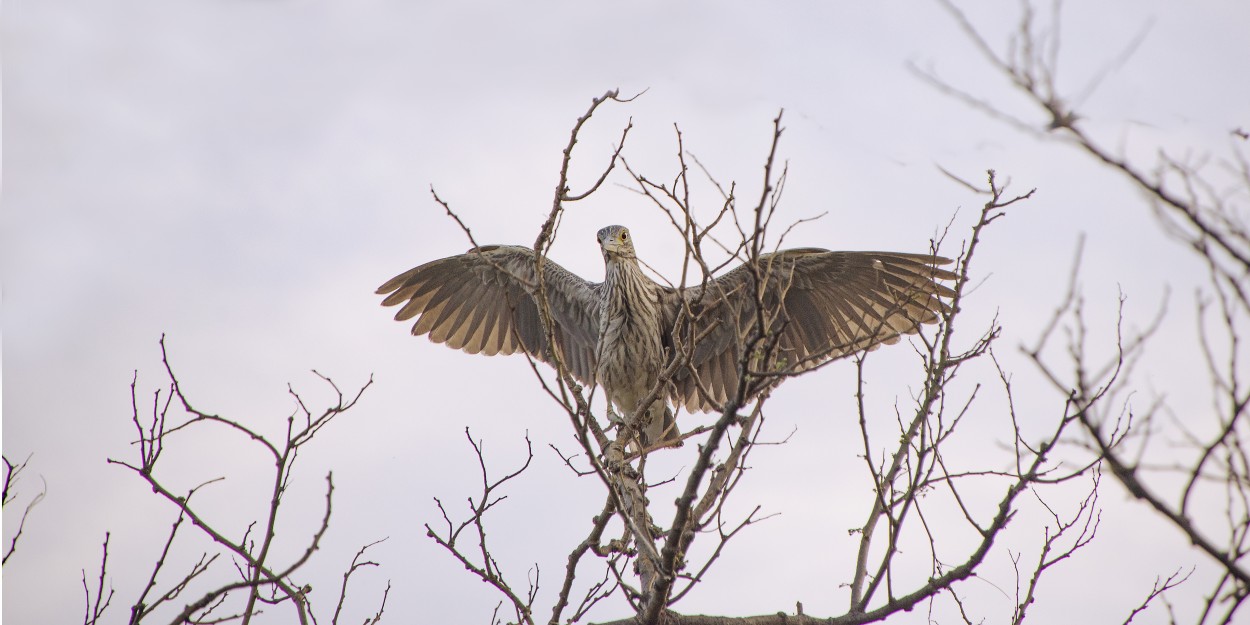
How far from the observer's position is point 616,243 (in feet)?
21.2

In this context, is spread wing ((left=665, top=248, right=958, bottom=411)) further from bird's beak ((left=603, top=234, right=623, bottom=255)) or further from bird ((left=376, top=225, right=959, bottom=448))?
bird's beak ((left=603, top=234, right=623, bottom=255))

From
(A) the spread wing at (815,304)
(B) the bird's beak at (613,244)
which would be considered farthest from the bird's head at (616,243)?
(A) the spread wing at (815,304)

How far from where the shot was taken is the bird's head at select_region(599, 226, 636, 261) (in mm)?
6426

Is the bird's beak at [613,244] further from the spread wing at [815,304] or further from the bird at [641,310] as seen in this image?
the spread wing at [815,304]

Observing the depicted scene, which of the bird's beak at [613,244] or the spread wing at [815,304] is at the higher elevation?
the bird's beak at [613,244]

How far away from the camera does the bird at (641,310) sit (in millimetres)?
6340

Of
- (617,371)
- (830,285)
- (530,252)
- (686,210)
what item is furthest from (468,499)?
(830,285)

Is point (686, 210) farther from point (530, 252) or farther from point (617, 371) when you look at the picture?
point (530, 252)

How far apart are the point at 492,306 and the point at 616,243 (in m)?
1.67

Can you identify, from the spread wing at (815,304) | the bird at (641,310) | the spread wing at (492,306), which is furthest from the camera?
the spread wing at (492,306)

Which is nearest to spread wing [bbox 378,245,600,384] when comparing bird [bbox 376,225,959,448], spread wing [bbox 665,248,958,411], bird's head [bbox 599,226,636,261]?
bird [bbox 376,225,959,448]

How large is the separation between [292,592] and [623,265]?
3.78 metres

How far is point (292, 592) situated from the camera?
3012 mm

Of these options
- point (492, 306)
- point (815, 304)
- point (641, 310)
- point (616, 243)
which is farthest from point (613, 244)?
point (492, 306)
